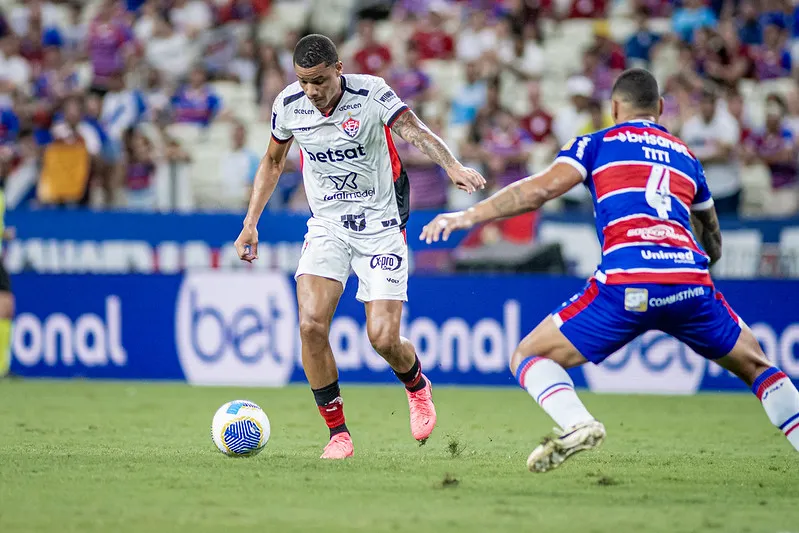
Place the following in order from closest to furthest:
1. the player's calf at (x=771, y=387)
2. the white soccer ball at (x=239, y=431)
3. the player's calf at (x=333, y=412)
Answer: the player's calf at (x=771, y=387) → the white soccer ball at (x=239, y=431) → the player's calf at (x=333, y=412)

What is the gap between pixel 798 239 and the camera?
14.8 m

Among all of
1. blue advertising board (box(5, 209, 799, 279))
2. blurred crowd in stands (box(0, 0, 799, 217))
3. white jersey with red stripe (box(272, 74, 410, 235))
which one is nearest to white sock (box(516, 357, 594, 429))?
white jersey with red stripe (box(272, 74, 410, 235))

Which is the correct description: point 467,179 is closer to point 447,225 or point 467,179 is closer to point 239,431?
point 447,225

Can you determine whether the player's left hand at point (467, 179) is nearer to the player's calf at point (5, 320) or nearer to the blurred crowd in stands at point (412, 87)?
the player's calf at point (5, 320)

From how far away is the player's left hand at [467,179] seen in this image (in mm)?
7254

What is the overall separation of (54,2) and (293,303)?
10.5 m

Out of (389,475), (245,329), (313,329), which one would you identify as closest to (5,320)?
(245,329)

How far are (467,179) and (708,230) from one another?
143 centimetres

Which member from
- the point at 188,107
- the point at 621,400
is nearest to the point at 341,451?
the point at 621,400

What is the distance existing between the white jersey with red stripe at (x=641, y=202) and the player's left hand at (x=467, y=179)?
0.79 meters

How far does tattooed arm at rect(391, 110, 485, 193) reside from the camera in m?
7.29

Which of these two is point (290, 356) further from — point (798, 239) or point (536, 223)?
point (798, 239)

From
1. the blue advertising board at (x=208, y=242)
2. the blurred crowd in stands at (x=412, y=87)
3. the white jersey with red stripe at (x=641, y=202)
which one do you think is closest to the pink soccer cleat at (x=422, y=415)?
the white jersey with red stripe at (x=641, y=202)

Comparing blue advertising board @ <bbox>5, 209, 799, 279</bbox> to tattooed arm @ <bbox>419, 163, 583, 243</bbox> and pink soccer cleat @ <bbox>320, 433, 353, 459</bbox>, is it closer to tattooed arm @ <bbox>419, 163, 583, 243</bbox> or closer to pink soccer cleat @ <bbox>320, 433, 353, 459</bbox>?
pink soccer cleat @ <bbox>320, 433, 353, 459</bbox>
